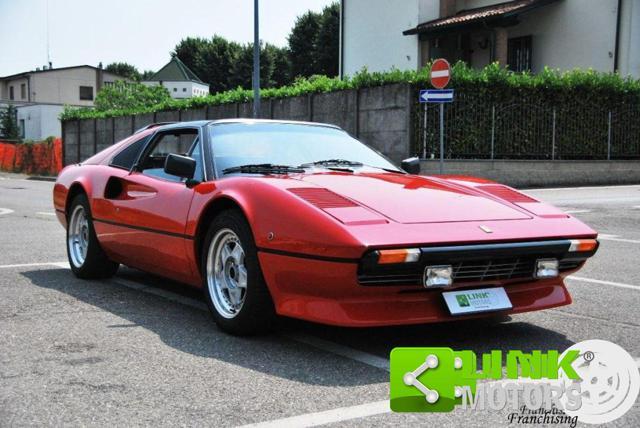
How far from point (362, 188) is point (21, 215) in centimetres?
902

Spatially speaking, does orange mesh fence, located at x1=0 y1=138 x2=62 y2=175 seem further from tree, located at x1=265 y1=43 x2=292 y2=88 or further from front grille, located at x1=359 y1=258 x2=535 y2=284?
front grille, located at x1=359 y1=258 x2=535 y2=284

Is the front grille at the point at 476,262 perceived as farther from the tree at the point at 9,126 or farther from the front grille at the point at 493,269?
the tree at the point at 9,126

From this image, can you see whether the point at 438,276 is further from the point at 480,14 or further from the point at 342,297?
the point at 480,14

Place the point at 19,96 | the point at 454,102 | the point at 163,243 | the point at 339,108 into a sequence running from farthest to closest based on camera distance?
1. the point at 19,96
2. the point at 339,108
3. the point at 454,102
4. the point at 163,243

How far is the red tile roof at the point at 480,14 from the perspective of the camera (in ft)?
83.8

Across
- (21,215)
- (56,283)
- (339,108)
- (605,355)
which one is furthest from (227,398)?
(339,108)

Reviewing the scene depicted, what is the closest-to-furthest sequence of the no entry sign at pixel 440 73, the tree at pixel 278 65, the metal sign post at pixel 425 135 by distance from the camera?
the no entry sign at pixel 440 73
the metal sign post at pixel 425 135
the tree at pixel 278 65

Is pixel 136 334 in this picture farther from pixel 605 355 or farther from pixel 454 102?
pixel 454 102

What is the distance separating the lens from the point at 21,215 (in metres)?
11.8

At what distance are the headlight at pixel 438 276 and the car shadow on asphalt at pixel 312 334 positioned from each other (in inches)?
16.0

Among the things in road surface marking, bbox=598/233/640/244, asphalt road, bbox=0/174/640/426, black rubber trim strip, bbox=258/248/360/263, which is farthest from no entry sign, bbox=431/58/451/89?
black rubber trim strip, bbox=258/248/360/263

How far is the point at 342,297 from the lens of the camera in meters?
3.56

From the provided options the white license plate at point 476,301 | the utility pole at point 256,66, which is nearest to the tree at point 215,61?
the utility pole at point 256,66

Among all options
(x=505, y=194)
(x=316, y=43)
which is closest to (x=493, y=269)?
(x=505, y=194)
